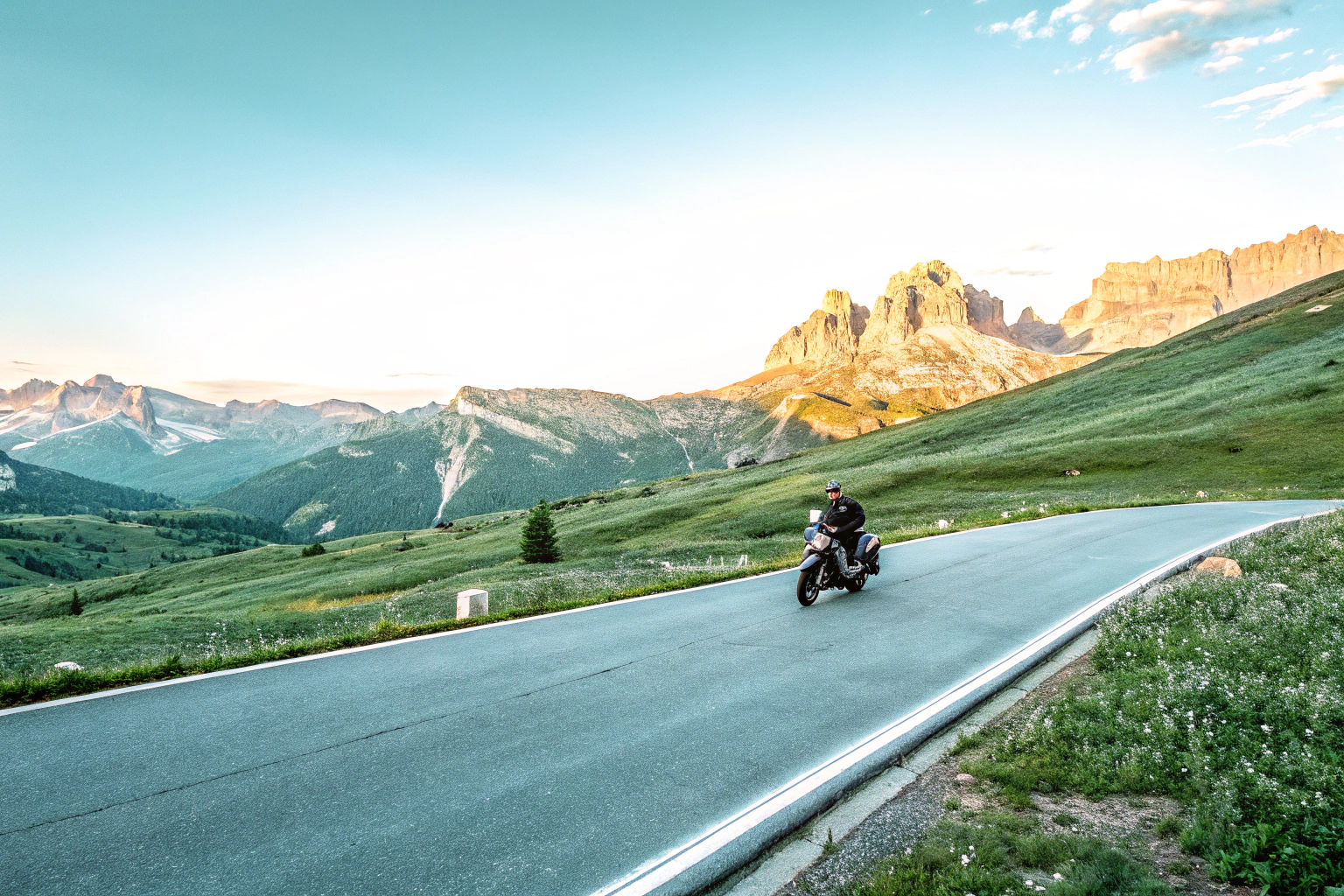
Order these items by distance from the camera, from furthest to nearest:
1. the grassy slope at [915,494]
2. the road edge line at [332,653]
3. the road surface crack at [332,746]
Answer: the grassy slope at [915,494] → the road edge line at [332,653] → the road surface crack at [332,746]

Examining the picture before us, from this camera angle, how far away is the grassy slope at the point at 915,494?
70.7 ft

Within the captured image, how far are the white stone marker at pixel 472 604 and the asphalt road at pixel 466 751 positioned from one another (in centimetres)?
148

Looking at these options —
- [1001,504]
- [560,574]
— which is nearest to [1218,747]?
[560,574]

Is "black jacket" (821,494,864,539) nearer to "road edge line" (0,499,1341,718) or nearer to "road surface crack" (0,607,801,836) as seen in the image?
"road edge line" (0,499,1341,718)

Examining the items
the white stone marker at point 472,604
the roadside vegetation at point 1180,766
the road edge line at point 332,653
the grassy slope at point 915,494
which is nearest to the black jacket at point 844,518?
the grassy slope at point 915,494

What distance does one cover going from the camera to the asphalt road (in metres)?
4.66

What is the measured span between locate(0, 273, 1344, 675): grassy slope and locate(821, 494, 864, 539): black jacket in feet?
6.23

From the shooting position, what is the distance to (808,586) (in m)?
13.0

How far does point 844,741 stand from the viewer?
6.63 m

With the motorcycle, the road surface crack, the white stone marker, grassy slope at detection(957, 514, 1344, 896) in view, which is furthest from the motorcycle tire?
the white stone marker

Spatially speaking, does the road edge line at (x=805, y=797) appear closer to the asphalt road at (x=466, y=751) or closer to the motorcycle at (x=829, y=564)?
the asphalt road at (x=466, y=751)

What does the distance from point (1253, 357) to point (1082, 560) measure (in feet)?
278

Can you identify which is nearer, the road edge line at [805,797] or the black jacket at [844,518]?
the road edge line at [805,797]

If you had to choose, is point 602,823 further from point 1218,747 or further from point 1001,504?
point 1001,504
